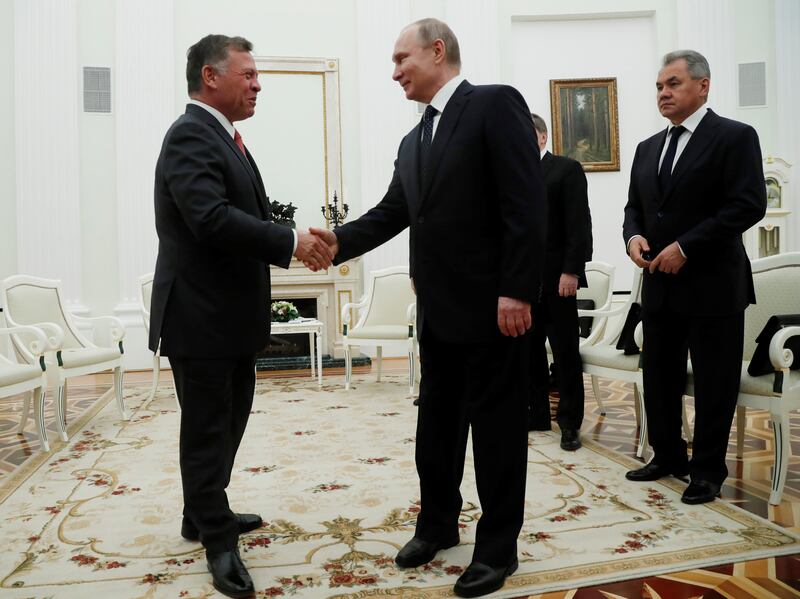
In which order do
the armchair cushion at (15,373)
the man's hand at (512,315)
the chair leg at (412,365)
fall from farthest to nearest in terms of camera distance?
1. the chair leg at (412,365)
2. the armchair cushion at (15,373)
3. the man's hand at (512,315)

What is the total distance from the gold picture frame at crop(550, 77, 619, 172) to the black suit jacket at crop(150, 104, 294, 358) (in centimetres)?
694

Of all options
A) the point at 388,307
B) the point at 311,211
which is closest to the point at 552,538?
the point at 388,307

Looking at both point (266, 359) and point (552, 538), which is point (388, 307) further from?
point (552, 538)

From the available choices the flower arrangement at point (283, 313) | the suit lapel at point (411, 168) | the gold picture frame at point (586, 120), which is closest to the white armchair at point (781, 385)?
the suit lapel at point (411, 168)

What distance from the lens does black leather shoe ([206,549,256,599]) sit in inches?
79.6

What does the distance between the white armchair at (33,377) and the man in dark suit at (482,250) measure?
2588 millimetres

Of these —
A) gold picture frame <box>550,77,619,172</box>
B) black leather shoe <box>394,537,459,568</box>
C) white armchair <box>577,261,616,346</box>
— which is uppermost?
Result: gold picture frame <box>550,77,619,172</box>

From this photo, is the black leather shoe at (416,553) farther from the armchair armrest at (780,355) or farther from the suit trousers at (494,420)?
the armchair armrest at (780,355)

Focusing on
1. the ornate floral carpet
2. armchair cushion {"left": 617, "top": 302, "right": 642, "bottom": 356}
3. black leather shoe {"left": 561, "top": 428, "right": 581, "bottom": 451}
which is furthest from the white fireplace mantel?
armchair cushion {"left": 617, "top": 302, "right": 642, "bottom": 356}

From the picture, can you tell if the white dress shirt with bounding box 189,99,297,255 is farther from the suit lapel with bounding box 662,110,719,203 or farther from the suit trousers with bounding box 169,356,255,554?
the suit lapel with bounding box 662,110,719,203

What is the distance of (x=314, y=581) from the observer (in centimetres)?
212

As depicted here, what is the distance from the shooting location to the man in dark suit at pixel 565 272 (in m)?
3.68

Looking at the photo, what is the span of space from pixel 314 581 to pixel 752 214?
2.16 m

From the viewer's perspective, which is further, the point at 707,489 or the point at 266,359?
the point at 266,359
